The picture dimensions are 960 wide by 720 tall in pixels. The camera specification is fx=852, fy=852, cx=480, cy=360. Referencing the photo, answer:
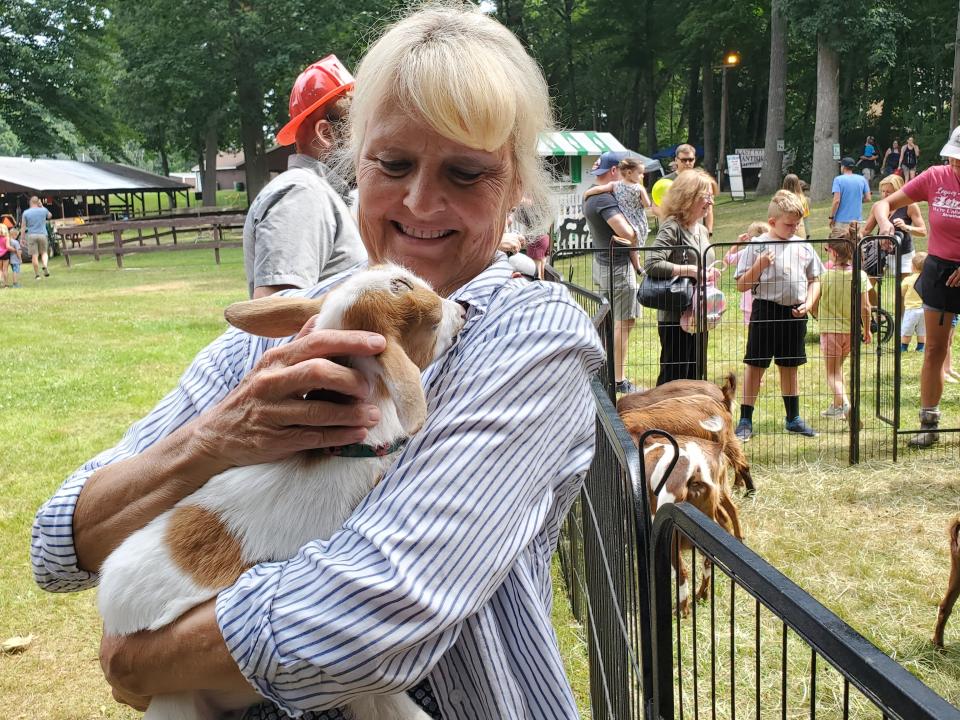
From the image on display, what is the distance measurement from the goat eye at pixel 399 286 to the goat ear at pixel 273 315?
17 cm

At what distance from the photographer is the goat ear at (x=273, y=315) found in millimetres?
1481

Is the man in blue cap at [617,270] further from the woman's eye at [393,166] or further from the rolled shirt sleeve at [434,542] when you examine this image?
the rolled shirt sleeve at [434,542]

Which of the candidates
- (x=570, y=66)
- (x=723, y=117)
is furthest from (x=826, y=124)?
(x=570, y=66)

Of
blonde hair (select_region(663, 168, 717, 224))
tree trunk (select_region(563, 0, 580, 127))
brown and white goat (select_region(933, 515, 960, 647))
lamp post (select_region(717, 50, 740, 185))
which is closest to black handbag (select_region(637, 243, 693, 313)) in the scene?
blonde hair (select_region(663, 168, 717, 224))

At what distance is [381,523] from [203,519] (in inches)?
16.5

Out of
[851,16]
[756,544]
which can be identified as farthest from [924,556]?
[851,16]

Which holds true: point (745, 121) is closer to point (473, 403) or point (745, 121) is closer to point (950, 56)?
point (950, 56)

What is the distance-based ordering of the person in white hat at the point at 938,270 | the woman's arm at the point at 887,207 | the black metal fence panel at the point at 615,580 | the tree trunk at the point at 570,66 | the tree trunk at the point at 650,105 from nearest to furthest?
1. the black metal fence panel at the point at 615,580
2. the person in white hat at the point at 938,270
3. the woman's arm at the point at 887,207
4. the tree trunk at the point at 650,105
5. the tree trunk at the point at 570,66

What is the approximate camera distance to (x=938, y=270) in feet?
22.6

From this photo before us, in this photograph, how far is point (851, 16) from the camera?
1077 inches

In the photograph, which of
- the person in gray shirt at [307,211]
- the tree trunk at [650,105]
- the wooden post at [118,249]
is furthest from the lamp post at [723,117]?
the person in gray shirt at [307,211]

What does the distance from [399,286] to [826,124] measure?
28740mm

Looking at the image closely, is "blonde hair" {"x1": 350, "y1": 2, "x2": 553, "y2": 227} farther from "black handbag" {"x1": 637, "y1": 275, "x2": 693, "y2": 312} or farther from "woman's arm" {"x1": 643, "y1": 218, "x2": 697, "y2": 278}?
"black handbag" {"x1": 637, "y1": 275, "x2": 693, "y2": 312}

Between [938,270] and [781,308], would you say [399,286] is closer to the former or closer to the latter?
[781,308]
